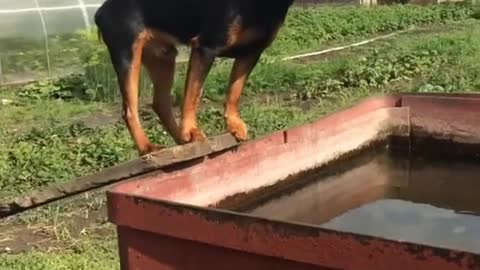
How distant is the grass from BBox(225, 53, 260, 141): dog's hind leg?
1.40 metres

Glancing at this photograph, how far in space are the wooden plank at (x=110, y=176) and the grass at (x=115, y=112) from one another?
1842mm

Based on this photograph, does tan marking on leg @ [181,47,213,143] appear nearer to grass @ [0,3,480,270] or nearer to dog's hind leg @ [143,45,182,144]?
dog's hind leg @ [143,45,182,144]

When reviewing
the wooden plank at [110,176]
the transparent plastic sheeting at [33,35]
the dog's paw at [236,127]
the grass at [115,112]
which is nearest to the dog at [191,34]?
the dog's paw at [236,127]

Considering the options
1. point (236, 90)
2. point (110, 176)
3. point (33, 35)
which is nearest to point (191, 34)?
point (236, 90)

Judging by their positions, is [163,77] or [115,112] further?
[115,112]

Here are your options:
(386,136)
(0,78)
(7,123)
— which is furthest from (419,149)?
(0,78)

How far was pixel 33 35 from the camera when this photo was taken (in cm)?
1043

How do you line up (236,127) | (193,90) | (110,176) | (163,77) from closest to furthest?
(110,176), (193,90), (236,127), (163,77)

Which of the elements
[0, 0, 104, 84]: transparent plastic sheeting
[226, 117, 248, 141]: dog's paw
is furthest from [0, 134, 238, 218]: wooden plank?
[0, 0, 104, 84]: transparent plastic sheeting

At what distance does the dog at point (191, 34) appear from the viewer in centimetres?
311

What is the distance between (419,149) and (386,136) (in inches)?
6.7

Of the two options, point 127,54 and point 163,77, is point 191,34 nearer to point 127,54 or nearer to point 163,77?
point 127,54

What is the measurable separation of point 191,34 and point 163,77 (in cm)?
41

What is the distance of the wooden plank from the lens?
255 cm
